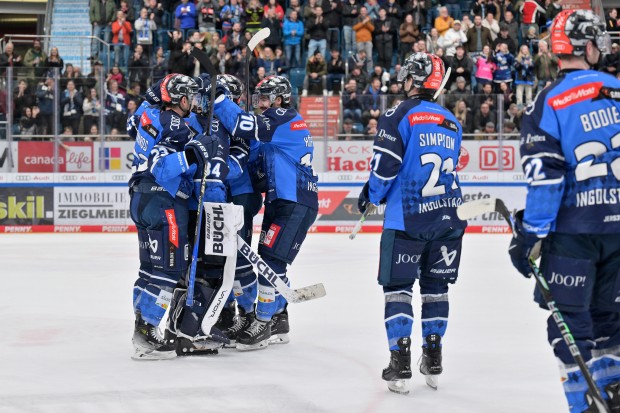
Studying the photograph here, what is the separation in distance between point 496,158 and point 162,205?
9449mm

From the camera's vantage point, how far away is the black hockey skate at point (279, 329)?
6.22 m

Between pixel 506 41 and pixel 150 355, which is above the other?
pixel 506 41

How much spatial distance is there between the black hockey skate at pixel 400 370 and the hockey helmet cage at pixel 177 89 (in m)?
1.99

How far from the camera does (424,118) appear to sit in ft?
15.9

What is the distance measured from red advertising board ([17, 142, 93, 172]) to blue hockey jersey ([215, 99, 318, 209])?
852 cm

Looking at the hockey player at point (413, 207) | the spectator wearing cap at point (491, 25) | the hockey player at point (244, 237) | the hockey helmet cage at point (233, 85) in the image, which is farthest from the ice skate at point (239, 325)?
the spectator wearing cap at point (491, 25)

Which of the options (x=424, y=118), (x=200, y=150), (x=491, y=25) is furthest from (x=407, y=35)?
(x=424, y=118)

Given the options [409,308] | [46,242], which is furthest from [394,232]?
[46,242]

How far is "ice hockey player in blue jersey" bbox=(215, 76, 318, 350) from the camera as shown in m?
6.08

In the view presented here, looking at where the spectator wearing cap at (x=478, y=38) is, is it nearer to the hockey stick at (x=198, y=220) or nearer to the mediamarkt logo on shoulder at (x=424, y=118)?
the hockey stick at (x=198, y=220)

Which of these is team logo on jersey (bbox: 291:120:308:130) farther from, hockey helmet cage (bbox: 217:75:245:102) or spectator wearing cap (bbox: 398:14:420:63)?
spectator wearing cap (bbox: 398:14:420:63)

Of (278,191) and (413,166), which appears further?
(278,191)

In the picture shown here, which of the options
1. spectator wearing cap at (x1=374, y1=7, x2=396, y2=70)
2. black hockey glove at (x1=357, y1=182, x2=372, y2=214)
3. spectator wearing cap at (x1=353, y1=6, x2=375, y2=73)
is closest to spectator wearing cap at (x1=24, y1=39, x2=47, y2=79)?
spectator wearing cap at (x1=353, y1=6, x2=375, y2=73)

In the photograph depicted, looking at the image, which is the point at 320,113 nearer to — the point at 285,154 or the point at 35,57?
the point at 35,57
